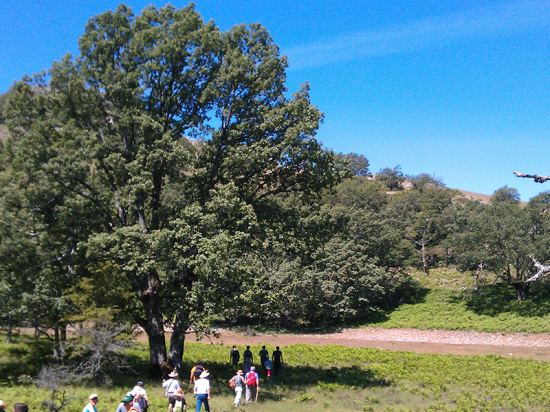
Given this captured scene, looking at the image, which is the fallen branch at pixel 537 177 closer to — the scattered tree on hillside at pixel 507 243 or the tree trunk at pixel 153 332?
the tree trunk at pixel 153 332

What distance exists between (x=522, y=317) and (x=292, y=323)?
77.7 feet

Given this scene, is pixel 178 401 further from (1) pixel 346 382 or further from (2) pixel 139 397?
(1) pixel 346 382

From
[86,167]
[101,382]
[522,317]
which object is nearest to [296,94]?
[86,167]

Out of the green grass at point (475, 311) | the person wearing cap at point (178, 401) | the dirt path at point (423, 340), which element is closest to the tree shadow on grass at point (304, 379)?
the person wearing cap at point (178, 401)

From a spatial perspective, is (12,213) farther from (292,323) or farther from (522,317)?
(522,317)

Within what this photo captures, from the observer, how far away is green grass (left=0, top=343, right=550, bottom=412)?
595 inches

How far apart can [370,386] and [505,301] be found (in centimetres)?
3231

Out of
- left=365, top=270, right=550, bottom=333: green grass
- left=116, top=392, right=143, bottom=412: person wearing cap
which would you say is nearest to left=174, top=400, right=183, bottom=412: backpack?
left=116, top=392, right=143, bottom=412: person wearing cap

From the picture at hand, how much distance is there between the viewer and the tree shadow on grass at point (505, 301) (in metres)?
41.9

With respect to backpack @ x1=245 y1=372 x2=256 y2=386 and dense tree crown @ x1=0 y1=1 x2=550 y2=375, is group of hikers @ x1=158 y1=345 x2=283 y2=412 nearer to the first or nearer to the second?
backpack @ x1=245 y1=372 x2=256 y2=386

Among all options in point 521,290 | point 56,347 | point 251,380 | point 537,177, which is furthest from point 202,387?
point 521,290

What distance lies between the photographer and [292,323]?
5003 centimetres

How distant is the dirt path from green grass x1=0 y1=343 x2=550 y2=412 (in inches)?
265

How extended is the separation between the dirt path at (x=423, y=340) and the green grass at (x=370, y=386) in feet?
22.1
